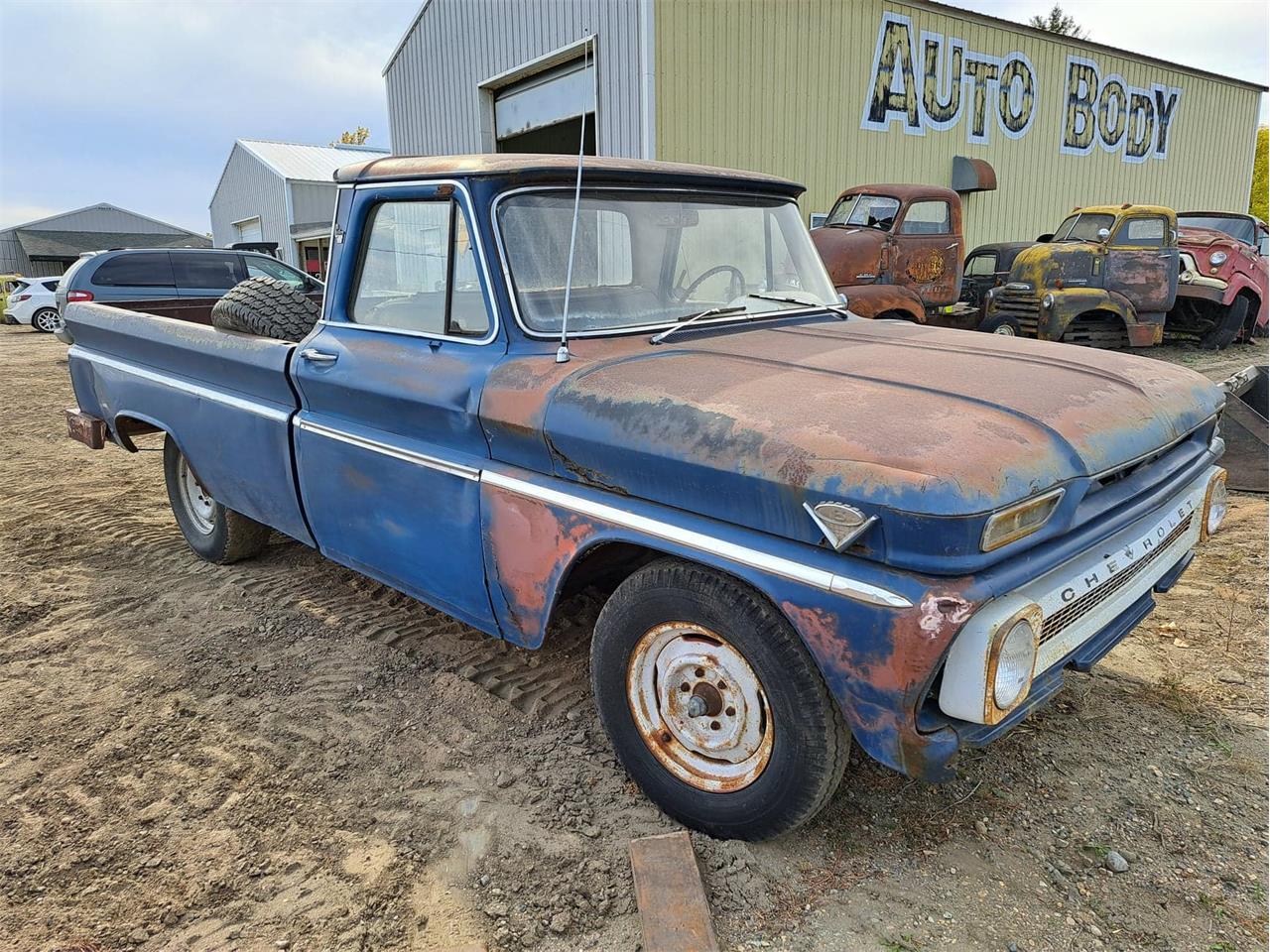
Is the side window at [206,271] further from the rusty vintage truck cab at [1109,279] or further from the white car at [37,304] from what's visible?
the white car at [37,304]

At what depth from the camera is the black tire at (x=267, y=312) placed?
12.0 ft

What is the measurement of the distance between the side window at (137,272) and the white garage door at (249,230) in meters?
17.2

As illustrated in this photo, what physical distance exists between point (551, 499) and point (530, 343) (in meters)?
0.54

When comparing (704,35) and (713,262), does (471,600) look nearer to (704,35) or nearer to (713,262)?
(713,262)

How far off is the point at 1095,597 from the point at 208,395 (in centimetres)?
355

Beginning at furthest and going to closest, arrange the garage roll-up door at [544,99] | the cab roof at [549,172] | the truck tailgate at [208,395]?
the garage roll-up door at [544,99] → the truck tailgate at [208,395] → the cab roof at [549,172]

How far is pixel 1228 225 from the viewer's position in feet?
44.9

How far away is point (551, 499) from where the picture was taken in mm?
2494

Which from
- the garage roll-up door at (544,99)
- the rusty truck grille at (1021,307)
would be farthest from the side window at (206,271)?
the rusty truck grille at (1021,307)

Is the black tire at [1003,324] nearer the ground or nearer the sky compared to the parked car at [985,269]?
nearer the ground

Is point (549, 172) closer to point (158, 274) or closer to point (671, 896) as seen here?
point (671, 896)

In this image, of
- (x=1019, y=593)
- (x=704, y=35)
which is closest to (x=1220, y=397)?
(x=1019, y=593)

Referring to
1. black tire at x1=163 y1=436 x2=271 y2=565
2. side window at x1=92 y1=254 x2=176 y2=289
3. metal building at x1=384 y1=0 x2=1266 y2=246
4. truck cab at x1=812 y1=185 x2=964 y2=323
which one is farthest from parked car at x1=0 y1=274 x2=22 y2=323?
black tire at x1=163 y1=436 x2=271 y2=565

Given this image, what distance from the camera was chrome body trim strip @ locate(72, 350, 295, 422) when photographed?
138 inches
